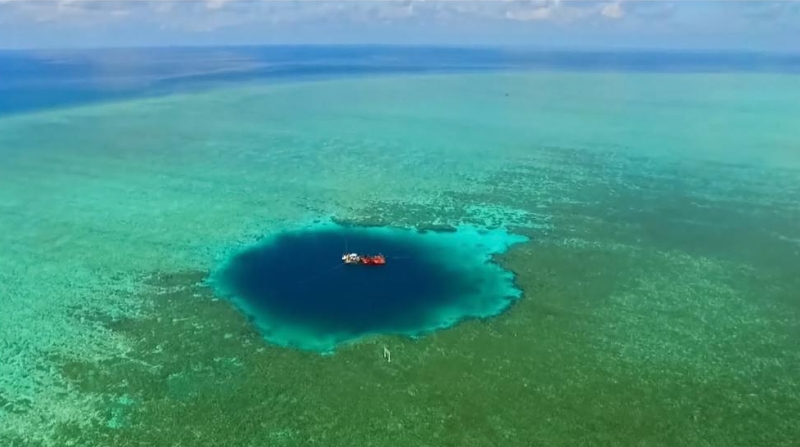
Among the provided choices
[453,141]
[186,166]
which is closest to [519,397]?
[186,166]

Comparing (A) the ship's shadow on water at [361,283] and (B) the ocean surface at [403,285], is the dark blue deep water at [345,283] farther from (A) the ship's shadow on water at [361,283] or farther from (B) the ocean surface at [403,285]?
(B) the ocean surface at [403,285]

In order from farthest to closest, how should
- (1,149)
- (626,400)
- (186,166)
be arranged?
(1,149)
(186,166)
(626,400)

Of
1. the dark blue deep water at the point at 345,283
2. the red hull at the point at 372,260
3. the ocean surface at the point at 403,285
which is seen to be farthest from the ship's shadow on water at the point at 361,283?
the ocean surface at the point at 403,285

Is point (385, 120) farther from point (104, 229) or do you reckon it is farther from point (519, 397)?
point (519, 397)

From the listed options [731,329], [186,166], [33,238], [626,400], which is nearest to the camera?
[626,400]

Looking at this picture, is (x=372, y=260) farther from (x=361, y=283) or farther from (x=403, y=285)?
(x=403, y=285)

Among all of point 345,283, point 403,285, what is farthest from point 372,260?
point 403,285

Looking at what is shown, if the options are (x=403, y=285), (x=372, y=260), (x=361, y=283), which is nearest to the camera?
(x=403, y=285)
